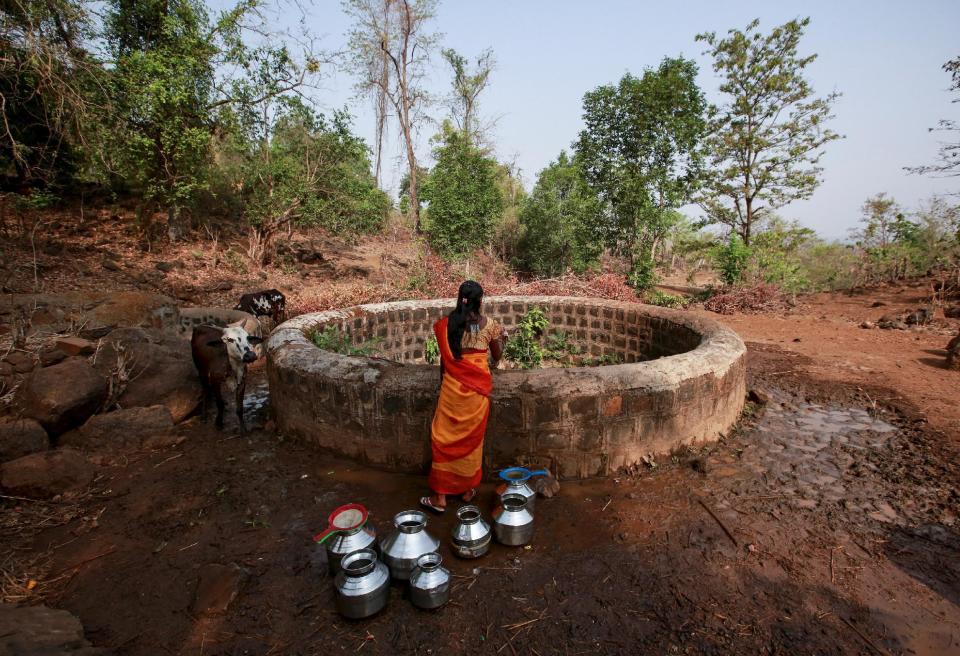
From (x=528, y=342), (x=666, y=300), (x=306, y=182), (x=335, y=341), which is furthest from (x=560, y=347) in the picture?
(x=306, y=182)

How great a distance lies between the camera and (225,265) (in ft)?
41.4

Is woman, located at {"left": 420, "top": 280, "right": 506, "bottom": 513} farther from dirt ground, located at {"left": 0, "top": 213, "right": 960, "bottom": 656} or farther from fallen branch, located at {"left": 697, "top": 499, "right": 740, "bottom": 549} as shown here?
fallen branch, located at {"left": 697, "top": 499, "right": 740, "bottom": 549}

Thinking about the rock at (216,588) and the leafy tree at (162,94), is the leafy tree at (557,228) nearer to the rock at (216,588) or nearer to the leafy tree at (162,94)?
the leafy tree at (162,94)

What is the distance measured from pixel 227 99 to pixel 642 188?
10.9m

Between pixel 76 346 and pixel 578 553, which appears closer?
pixel 578 553

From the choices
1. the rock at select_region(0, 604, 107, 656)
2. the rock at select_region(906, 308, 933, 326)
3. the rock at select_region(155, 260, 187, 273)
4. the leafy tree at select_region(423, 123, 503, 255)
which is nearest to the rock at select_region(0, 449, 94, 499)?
the rock at select_region(0, 604, 107, 656)

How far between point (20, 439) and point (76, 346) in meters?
1.17

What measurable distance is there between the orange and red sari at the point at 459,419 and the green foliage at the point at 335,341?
2008mm

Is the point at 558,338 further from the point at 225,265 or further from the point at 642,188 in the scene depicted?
the point at 225,265

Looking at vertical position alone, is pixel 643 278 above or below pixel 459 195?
below

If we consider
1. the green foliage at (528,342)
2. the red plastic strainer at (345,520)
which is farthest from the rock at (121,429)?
the green foliage at (528,342)

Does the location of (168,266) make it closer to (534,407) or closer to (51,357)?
(51,357)

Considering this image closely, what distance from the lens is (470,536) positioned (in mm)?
2611

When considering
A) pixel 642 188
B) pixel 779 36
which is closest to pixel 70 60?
pixel 642 188
